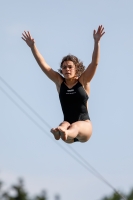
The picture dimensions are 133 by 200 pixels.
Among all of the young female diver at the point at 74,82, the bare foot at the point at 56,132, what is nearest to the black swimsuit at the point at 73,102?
the young female diver at the point at 74,82

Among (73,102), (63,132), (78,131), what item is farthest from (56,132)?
(73,102)

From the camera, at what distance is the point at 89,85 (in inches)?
681

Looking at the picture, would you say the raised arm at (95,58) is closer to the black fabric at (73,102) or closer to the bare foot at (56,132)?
the black fabric at (73,102)

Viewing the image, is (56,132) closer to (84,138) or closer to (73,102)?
(84,138)

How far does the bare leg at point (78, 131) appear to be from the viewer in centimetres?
1562

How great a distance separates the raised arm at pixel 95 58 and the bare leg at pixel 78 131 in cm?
89

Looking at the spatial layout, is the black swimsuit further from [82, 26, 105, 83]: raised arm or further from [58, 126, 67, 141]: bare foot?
[58, 126, 67, 141]: bare foot

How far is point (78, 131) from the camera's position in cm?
1641

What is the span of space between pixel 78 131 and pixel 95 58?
1.50 meters

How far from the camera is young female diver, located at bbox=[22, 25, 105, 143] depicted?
16922mm

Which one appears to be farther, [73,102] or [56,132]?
[73,102]

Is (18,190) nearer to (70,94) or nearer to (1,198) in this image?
(1,198)

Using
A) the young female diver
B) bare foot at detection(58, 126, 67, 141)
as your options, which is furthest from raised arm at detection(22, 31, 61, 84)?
bare foot at detection(58, 126, 67, 141)

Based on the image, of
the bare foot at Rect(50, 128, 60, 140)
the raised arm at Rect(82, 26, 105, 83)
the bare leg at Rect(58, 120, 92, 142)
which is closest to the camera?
Result: the bare foot at Rect(50, 128, 60, 140)
